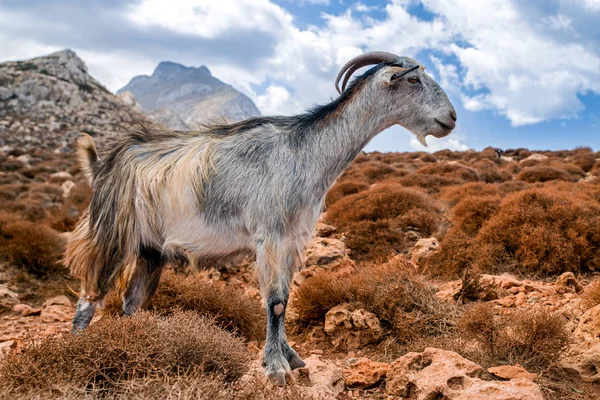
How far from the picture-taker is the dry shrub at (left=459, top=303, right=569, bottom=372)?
369 centimetres

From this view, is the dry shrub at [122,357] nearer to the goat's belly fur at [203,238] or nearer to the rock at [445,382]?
the goat's belly fur at [203,238]

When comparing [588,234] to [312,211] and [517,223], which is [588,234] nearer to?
[517,223]

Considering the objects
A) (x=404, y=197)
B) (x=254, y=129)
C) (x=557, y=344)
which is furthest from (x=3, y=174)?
(x=557, y=344)

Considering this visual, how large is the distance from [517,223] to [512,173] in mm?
14629

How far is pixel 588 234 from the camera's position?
679 centimetres

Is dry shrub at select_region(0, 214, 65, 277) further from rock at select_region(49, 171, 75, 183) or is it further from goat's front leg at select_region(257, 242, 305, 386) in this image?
rock at select_region(49, 171, 75, 183)

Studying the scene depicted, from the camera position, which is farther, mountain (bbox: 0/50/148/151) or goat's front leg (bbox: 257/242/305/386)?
mountain (bbox: 0/50/148/151)

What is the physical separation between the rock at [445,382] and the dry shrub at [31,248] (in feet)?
20.2

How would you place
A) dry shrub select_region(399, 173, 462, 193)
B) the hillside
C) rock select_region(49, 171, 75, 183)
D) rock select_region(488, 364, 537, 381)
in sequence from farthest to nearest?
1. rock select_region(49, 171, 75, 183)
2. dry shrub select_region(399, 173, 462, 193)
3. rock select_region(488, 364, 537, 381)
4. the hillside

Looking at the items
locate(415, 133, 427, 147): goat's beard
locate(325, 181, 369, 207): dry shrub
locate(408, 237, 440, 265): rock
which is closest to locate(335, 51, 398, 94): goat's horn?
locate(415, 133, 427, 147): goat's beard

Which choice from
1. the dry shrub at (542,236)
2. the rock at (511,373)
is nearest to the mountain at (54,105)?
the dry shrub at (542,236)

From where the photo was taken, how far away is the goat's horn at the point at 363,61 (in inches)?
152

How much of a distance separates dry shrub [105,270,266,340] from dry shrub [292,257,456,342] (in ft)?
1.83

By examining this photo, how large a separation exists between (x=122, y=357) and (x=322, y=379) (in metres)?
1.53
